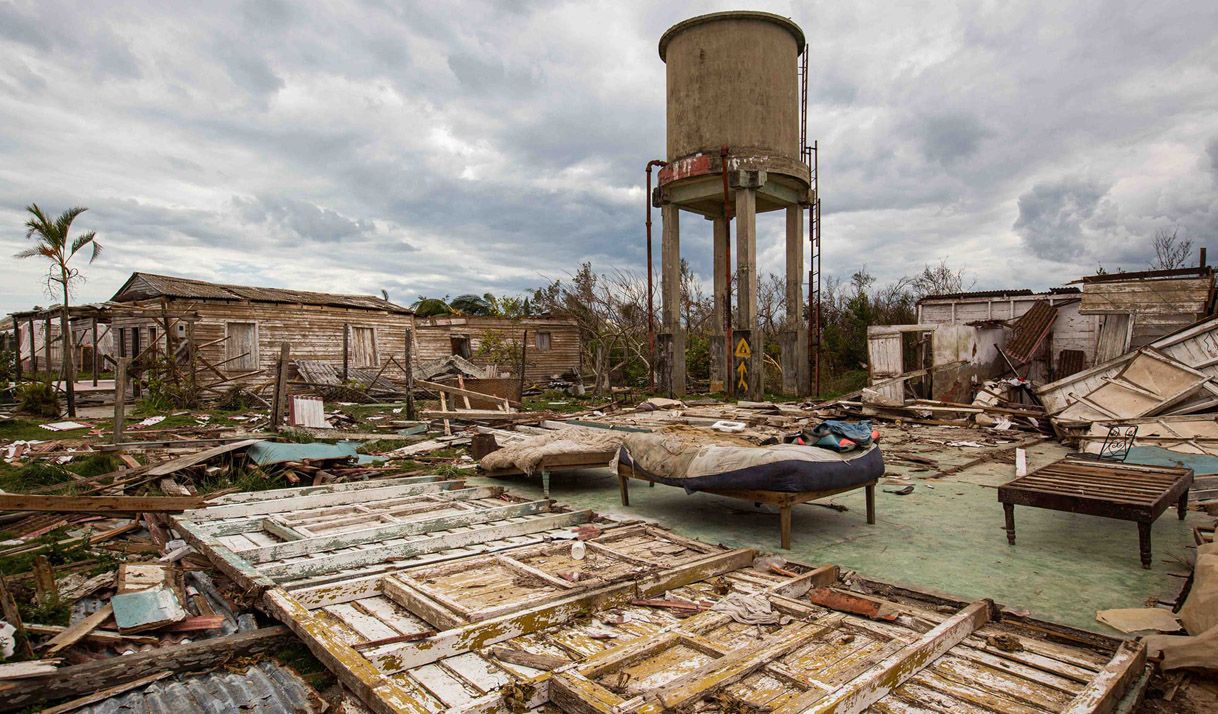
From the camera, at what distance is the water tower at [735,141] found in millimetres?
16375

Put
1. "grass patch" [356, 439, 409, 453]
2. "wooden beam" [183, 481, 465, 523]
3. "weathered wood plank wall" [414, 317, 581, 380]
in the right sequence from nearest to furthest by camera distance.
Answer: "wooden beam" [183, 481, 465, 523] < "grass patch" [356, 439, 409, 453] < "weathered wood plank wall" [414, 317, 581, 380]

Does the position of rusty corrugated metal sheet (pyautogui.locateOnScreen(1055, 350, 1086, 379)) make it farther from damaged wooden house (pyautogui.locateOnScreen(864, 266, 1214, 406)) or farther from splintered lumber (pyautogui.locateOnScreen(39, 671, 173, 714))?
splintered lumber (pyautogui.locateOnScreen(39, 671, 173, 714))

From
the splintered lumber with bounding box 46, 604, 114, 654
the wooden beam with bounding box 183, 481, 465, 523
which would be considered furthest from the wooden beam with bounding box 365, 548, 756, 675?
the wooden beam with bounding box 183, 481, 465, 523

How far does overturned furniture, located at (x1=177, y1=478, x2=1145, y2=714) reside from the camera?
9.55ft

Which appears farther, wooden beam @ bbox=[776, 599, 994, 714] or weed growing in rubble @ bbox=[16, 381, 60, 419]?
weed growing in rubble @ bbox=[16, 381, 60, 419]

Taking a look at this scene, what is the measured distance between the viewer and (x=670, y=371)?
18078mm

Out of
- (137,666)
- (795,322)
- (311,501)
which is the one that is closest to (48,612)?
(137,666)

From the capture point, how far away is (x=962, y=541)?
564 centimetres

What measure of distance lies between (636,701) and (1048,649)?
2.21 metres

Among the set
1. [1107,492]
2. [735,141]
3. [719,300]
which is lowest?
[1107,492]

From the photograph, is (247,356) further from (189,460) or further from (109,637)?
(109,637)

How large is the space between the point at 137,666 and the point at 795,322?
1661 centimetres

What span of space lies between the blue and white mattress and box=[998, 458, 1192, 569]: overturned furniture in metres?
1.14

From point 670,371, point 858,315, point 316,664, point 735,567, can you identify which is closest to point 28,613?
point 316,664
